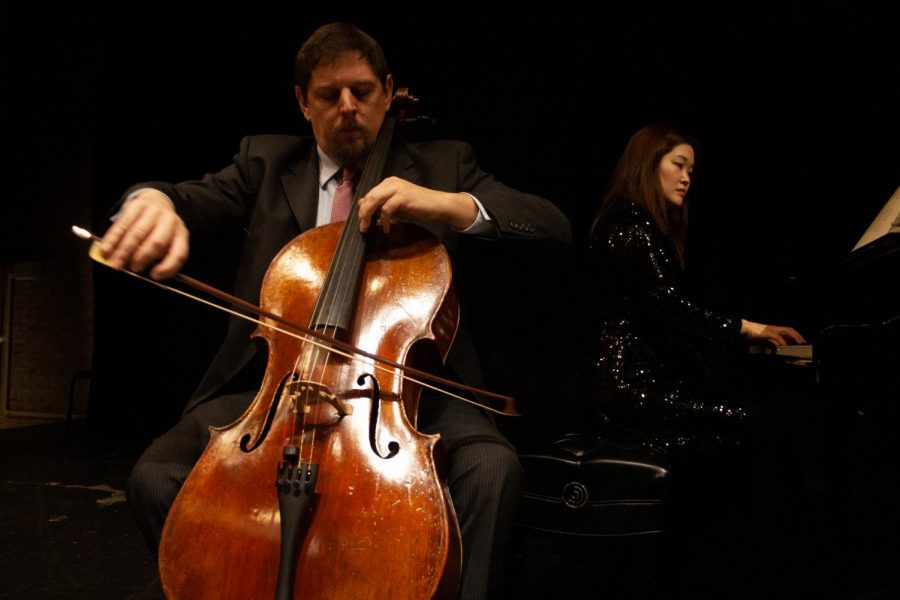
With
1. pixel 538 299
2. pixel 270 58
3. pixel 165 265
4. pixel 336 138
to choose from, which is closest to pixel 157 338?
pixel 270 58

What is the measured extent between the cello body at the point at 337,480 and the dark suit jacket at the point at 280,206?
0.21 metres

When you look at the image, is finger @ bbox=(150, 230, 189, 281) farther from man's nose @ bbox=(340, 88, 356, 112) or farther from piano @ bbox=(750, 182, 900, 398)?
piano @ bbox=(750, 182, 900, 398)

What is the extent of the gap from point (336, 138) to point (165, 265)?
581mm

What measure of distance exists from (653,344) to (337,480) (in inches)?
49.0

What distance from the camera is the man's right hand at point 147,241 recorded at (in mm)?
992

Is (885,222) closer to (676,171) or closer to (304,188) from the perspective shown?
(676,171)

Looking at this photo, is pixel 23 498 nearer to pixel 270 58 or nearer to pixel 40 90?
pixel 270 58

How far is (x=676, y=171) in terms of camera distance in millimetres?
2137

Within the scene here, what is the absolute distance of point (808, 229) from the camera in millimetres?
3096

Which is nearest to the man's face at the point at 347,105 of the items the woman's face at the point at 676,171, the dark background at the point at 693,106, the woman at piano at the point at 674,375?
the woman at piano at the point at 674,375

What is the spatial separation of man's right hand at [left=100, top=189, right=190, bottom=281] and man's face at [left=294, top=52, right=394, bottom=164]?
0.50 meters

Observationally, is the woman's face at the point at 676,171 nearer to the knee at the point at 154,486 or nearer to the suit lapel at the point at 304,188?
the suit lapel at the point at 304,188

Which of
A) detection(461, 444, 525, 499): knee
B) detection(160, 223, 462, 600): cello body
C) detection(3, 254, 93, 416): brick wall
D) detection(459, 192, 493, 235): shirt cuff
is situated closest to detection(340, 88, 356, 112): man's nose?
detection(459, 192, 493, 235): shirt cuff

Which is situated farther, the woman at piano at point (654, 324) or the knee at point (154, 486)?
the woman at piano at point (654, 324)
